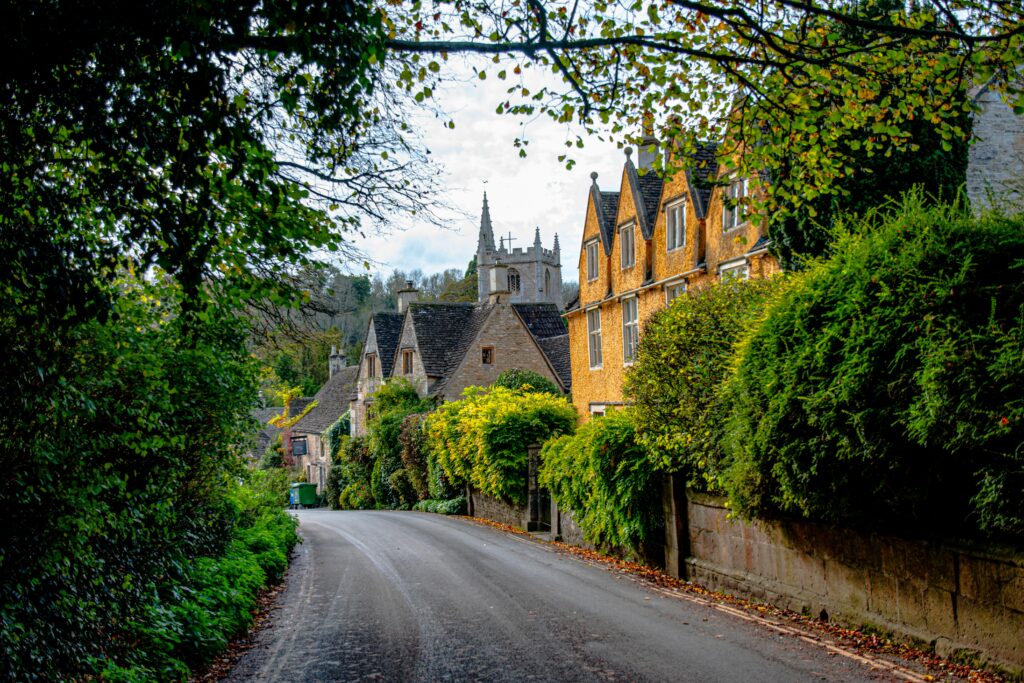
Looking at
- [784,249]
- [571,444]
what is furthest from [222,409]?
[784,249]

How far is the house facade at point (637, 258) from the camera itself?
76.5 feet

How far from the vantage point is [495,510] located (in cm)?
2788

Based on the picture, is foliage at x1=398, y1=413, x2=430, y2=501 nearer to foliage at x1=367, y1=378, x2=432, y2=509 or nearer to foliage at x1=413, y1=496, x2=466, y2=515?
foliage at x1=367, y1=378, x2=432, y2=509

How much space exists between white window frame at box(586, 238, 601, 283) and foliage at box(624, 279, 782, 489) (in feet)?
53.9

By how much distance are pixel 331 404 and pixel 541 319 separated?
80.4 feet

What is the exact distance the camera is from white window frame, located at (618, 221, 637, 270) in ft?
94.6

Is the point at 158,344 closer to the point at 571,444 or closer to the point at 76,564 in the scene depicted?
the point at 76,564

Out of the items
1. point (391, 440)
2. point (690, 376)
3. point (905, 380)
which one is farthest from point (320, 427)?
point (905, 380)

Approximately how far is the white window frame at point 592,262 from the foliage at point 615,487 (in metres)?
14.3

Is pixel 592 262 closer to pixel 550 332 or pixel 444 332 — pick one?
pixel 550 332

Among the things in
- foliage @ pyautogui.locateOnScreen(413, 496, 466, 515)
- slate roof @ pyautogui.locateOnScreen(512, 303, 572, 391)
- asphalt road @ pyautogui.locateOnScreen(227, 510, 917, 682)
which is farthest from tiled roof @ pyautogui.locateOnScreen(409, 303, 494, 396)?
asphalt road @ pyautogui.locateOnScreen(227, 510, 917, 682)

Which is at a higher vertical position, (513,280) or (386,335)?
(513,280)

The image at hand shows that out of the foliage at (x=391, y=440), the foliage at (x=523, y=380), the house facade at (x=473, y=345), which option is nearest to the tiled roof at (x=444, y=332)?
the house facade at (x=473, y=345)

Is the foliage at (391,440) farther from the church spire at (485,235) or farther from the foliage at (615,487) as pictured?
the church spire at (485,235)
